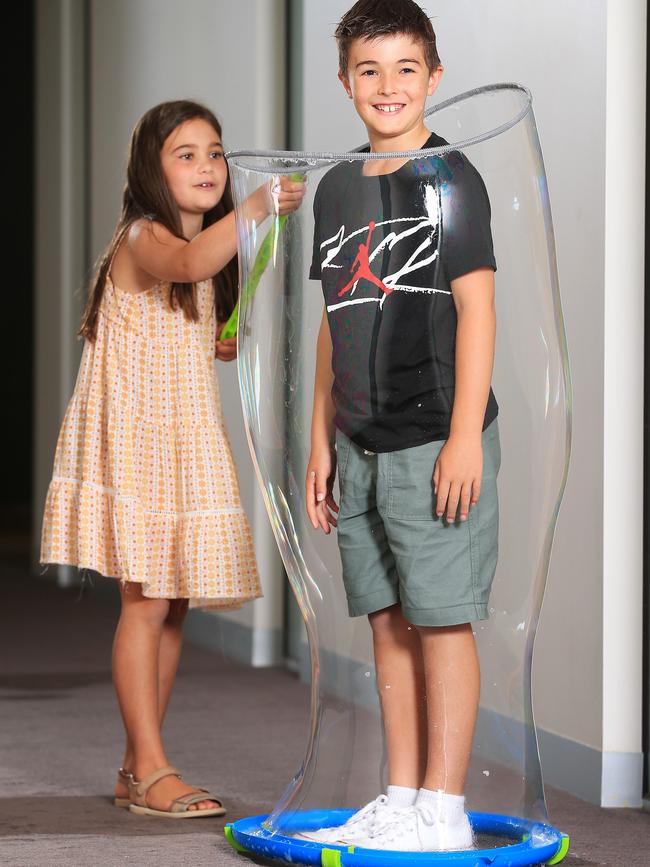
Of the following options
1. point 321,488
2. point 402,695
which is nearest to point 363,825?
point 402,695

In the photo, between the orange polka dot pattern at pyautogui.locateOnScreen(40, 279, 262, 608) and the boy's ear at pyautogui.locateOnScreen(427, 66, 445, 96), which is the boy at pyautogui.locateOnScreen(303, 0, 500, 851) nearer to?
the boy's ear at pyautogui.locateOnScreen(427, 66, 445, 96)

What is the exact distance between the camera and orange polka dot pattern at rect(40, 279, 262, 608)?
196 centimetres

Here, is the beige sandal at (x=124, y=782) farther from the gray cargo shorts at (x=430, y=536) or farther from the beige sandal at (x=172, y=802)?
the gray cargo shorts at (x=430, y=536)

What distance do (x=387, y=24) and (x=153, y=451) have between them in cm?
75

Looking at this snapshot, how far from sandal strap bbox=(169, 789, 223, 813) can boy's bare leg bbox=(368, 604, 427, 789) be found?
47 centimetres

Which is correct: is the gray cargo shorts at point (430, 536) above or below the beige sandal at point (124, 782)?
above

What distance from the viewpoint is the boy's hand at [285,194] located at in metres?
1.53

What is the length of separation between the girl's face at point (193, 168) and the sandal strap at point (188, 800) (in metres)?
0.84

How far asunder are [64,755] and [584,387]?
111cm

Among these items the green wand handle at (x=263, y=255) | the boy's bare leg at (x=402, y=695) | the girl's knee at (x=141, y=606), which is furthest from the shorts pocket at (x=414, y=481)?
the girl's knee at (x=141, y=606)

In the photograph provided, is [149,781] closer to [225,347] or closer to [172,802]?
[172,802]

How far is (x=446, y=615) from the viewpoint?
4.85 ft

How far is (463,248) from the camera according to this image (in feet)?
4.75

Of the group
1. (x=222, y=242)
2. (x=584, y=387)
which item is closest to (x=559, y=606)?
(x=584, y=387)
